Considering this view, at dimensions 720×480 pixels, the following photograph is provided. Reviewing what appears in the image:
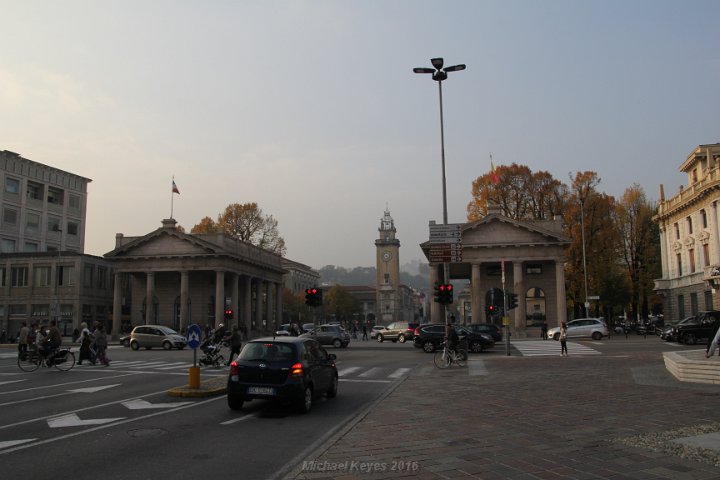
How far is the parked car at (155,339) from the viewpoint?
130 feet

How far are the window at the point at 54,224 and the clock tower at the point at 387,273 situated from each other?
77.4m

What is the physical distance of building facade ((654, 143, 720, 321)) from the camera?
4741cm

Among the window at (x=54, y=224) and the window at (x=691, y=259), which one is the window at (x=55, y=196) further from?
the window at (x=691, y=259)

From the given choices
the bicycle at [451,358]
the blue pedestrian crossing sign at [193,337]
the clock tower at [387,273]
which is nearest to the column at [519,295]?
the bicycle at [451,358]

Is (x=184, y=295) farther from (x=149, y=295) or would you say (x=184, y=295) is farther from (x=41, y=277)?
(x=41, y=277)

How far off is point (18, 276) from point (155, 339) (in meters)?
33.6

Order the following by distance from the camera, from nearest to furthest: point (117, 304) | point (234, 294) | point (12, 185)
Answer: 1. point (117, 304)
2. point (234, 294)
3. point (12, 185)

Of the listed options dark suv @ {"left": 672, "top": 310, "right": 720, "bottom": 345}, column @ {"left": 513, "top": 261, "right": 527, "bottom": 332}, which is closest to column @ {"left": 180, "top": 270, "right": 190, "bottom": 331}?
column @ {"left": 513, "top": 261, "right": 527, "bottom": 332}

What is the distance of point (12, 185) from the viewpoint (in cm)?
7056

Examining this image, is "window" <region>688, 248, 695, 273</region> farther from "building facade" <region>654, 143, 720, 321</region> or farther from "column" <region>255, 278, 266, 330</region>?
"column" <region>255, 278, 266, 330</region>

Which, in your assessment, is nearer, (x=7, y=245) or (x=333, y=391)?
(x=333, y=391)

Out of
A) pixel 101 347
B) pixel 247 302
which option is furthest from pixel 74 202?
pixel 101 347

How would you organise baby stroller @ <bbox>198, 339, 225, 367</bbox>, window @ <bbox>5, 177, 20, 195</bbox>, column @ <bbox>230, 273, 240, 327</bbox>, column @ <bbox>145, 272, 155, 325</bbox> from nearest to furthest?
baby stroller @ <bbox>198, 339, 225, 367</bbox>
column @ <bbox>145, 272, 155, 325</bbox>
column @ <bbox>230, 273, 240, 327</bbox>
window @ <bbox>5, 177, 20, 195</bbox>

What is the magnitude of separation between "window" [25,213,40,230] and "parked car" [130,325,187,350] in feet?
136
